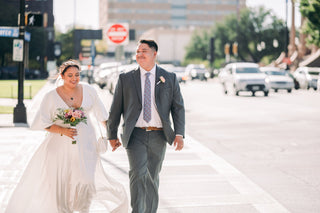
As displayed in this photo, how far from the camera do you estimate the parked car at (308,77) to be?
3968cm

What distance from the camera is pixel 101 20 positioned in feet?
626

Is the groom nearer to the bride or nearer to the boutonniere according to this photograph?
the boutonniere

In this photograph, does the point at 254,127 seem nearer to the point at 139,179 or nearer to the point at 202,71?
the point at 139,179

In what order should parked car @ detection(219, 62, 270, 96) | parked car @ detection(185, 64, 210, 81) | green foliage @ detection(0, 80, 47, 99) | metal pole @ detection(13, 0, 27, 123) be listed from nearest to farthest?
1. metal pole @ detection(13, 0, 27, 123)
2. green foliage @ detection(0, 80, 47, 99)
3. parked car @ detection(219, 62, 270, 96)
4. parked car @ detection(185, 64, 210, 81)

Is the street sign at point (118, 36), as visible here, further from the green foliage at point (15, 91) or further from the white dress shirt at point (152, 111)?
the white dress shirt at point (152, 111)

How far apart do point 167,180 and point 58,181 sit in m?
2.68

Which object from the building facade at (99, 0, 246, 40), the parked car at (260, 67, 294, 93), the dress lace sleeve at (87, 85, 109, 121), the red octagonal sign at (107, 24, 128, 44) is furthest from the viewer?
the building facade at (99, 0, 246, 40)

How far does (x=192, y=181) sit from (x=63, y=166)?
2.78 meters

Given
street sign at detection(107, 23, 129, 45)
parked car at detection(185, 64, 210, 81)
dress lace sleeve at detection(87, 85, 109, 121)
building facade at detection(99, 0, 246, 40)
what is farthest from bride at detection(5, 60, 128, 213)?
building facade at detection(99, 0, 246, 40)

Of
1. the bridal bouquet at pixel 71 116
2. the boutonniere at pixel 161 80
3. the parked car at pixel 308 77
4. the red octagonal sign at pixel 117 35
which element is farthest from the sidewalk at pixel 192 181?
the parked car at pixel 308 77

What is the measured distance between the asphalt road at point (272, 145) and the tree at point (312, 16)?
80.7 feet

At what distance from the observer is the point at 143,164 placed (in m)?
5.07

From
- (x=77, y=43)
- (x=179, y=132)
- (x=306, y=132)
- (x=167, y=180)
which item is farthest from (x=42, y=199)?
(x=77, y=43)

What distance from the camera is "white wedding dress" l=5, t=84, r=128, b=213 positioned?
526cm
